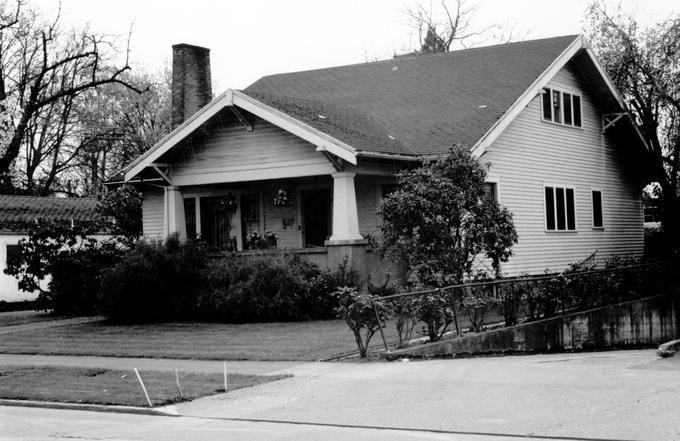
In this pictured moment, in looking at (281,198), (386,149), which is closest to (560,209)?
(386,149)

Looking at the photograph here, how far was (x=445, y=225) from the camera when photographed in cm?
1922

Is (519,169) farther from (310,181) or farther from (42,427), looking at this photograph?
(42,427)

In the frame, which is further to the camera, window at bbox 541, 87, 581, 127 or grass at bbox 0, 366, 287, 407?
window at bbox 541, 87, 581, 127

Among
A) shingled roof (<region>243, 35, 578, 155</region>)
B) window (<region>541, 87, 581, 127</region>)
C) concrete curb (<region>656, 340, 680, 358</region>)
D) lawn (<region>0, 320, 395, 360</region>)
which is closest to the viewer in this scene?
concrete curb (<region>656, 340, 680, 358</region>)

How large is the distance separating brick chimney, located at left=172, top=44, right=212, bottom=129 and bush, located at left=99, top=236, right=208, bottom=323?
8.27m

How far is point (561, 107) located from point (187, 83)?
12.3 metres

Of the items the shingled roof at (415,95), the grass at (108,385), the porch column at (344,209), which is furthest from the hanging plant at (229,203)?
the grass at (108,385)

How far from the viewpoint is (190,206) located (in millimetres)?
30750

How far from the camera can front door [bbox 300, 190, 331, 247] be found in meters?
27.6

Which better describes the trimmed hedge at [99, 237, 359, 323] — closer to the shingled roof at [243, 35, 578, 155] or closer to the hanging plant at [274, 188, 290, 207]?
the hanging plant at [274, 188, 290, 207]

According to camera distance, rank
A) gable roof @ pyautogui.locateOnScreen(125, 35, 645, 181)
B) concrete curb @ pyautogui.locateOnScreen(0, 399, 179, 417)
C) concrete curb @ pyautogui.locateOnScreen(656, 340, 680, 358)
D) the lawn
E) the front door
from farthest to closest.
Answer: the front door
gable roof @ pyautogui.locateOnScreen(125, 35, 645, 181)
the lawn
concrete curb @ pyautogui.locateOnScreen(656, 340, 680, 358)
concrete curb @ pyautogui.locateOnScreen(0, 399, 179, 417)

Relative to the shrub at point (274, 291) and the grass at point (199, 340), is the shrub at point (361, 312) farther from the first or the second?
the shrub at point (274, 291)

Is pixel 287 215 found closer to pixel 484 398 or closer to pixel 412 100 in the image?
pixel 412 100

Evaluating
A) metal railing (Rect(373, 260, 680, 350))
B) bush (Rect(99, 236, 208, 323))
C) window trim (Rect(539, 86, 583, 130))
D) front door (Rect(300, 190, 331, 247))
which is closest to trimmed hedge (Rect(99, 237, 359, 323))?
bush (Rect(99, 236, 208, 323))
